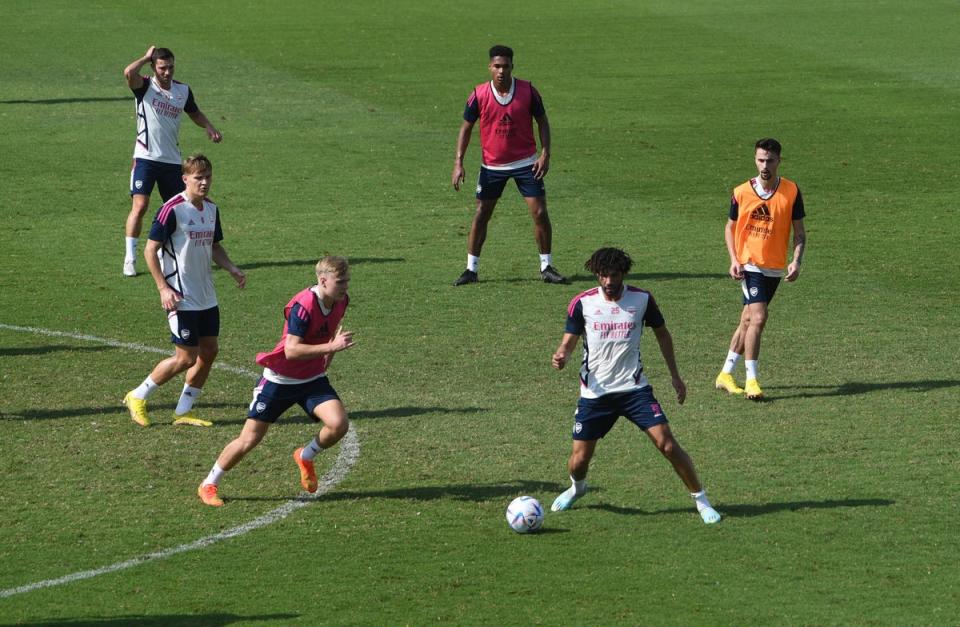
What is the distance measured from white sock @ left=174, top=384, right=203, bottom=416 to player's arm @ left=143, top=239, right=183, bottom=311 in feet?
2.97

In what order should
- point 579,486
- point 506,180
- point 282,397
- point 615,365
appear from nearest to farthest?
point 615,365
point 579,486
point 282,397
point 506,180

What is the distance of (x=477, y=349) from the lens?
1527 centimetres

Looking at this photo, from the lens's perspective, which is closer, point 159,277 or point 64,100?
point 159,277

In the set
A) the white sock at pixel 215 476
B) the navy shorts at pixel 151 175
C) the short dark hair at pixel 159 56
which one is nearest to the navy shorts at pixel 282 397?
the white sock at pixel 215 476

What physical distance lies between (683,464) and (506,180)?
7.78 meters

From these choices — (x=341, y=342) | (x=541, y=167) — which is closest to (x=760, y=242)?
(x=541, y=167)

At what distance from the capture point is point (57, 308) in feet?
55.3

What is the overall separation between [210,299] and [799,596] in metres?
5.99

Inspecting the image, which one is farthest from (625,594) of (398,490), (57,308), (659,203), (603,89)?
(603,89)

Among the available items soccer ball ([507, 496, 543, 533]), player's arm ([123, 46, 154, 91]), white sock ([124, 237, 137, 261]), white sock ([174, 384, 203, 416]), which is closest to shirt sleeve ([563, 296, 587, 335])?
soccer ball ([507, 496, 543, 533])

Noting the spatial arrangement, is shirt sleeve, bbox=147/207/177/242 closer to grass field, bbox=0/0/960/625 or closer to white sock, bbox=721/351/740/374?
grass field, bbox=0/0/960/625

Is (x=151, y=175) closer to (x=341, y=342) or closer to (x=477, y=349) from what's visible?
(x=477, y=349)

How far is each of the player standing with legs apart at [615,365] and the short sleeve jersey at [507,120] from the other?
713 cm

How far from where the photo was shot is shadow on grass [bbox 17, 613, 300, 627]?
8.87 metres
